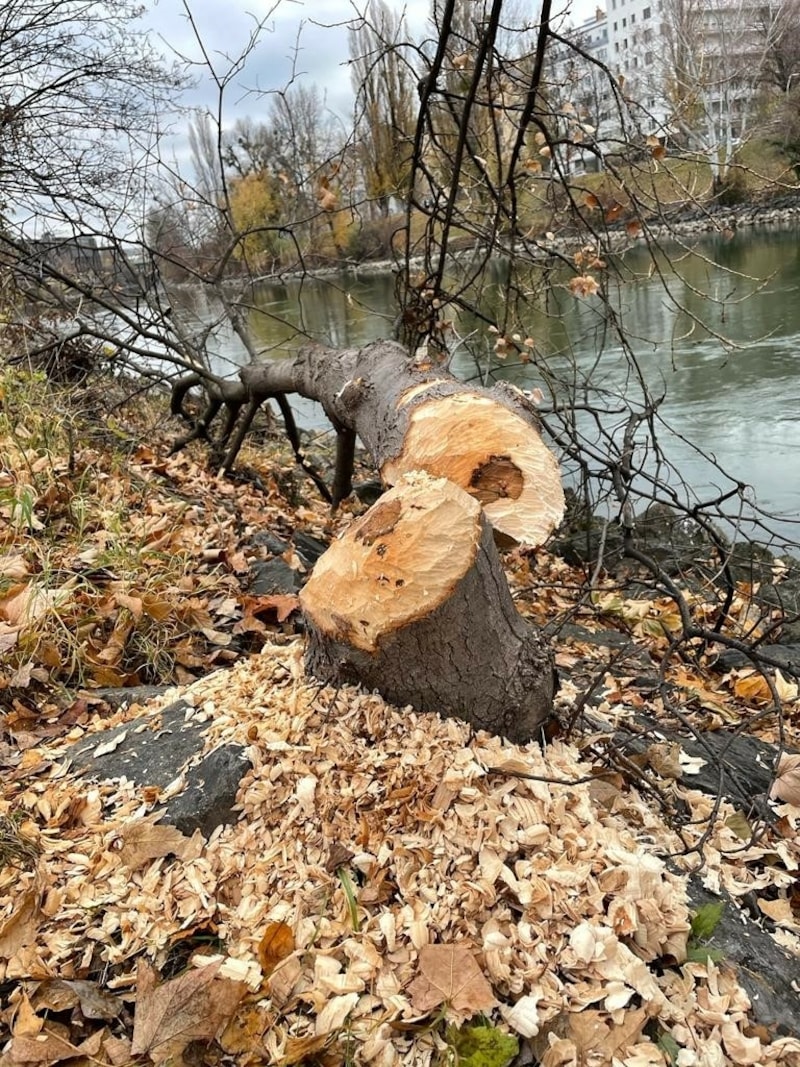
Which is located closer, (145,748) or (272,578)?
(145,748)

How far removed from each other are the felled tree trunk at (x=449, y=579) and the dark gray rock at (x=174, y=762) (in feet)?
1.09

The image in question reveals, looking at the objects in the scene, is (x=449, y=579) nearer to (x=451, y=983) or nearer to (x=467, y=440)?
(x=467, y=440)

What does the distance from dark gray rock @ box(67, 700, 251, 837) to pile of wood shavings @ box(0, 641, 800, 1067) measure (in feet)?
0.15

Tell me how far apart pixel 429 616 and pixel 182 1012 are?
83 cm

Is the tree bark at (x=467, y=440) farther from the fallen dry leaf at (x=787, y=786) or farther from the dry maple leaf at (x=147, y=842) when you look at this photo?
the dry maple leaf at (x=147, y=842)

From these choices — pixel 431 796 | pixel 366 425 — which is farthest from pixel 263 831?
pixel 366 425

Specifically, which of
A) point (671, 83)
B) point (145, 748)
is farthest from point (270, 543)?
point (671, 83)

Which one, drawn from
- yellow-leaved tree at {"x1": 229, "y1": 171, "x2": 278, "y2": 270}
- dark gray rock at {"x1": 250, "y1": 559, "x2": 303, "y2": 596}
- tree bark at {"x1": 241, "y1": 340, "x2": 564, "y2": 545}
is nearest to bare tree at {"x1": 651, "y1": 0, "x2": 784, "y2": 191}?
tree bark at {"x1": 241, "y1": 340, "x2": 564, "y2": 545}

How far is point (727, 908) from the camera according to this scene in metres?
1.53

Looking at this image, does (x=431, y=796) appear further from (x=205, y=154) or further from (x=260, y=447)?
(x=205, y=154)

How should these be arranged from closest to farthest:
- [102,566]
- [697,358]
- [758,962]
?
[758,962] < [102,566] < [697,358]

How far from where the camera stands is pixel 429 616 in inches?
63.0

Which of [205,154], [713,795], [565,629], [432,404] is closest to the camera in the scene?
[713,795]

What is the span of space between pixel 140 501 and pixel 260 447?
3.39 meters
